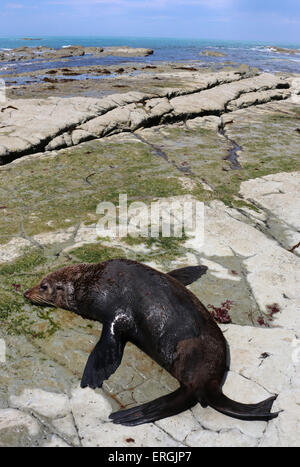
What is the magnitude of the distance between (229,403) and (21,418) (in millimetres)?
1648

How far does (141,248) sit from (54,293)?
152cm

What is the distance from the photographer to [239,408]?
300 centimetres

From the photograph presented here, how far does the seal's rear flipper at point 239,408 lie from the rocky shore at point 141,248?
0.25 feet

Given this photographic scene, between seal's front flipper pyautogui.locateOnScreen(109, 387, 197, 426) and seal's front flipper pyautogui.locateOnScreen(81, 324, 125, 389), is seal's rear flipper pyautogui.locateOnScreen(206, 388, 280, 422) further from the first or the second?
seal's front flipper pyautogui.locateOnScreen(81, 324, 125, 389)

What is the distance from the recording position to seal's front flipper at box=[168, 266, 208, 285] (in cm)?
457

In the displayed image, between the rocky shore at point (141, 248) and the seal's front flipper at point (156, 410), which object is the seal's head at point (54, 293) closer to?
the rocky shore at point (141, 248)

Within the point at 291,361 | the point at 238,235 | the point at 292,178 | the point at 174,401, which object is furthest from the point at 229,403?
the point at 292,178

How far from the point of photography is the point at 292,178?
7.97m

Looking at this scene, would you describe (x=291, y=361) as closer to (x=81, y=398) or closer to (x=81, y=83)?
(x=81, y=398)

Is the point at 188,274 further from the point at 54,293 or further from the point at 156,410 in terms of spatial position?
the point at 156,410

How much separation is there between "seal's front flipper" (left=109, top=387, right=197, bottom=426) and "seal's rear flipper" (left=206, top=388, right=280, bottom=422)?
18 centimetres

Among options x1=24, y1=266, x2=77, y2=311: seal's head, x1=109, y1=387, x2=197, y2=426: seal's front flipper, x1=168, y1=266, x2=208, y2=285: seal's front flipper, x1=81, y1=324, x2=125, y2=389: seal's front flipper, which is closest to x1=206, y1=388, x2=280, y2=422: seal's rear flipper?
x1=109, y1=387, x2=197, y2=426: seal's front flipper

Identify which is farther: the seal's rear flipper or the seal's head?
the seal's head

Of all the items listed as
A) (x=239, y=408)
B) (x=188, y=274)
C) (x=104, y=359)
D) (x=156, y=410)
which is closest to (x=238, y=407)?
(x=239, y=408)
